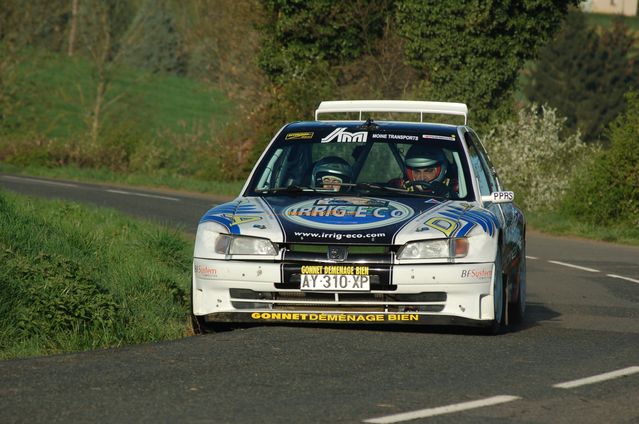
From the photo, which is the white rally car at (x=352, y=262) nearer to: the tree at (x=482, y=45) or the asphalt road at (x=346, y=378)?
the asphalt road at (x=346, y=378)

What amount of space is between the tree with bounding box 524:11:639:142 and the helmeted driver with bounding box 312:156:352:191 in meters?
70.6

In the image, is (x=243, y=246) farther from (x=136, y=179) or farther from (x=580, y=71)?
(x=580, y=71)

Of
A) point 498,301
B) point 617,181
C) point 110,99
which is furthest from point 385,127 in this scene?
point 110,99

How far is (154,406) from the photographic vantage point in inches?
269

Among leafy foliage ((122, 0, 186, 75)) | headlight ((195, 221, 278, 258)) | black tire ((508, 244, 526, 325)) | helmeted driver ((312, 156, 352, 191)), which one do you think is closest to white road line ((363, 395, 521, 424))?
headlight ((195, 221, 278, 258))

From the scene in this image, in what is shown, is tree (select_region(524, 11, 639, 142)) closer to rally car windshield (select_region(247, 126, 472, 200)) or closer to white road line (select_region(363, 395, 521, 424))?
rally car windshield (select_region(247, 126, 472, 200))

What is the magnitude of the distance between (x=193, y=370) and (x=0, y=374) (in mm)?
1089

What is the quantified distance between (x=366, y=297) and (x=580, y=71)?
244 feet

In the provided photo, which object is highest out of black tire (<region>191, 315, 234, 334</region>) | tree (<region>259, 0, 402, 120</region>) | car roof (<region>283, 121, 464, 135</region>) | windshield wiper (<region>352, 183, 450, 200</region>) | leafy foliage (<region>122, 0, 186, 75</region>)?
leafy foliage (<region>122, 0, 186, 75</region>)

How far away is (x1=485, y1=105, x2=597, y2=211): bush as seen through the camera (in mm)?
30391

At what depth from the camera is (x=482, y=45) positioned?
36281mm

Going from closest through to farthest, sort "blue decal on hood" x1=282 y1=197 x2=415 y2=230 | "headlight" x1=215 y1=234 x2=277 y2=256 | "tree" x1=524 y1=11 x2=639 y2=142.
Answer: "headlight" x1=215 y1=234 x2=277 y2=256, "blue decal on hood" x1=282 y1=197 x2=415 y2=230, "tree" x1=524 y1=11 x2=639 y2=142

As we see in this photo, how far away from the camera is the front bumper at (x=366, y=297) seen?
9.50 meters

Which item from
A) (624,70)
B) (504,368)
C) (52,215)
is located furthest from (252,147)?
(624,70)
